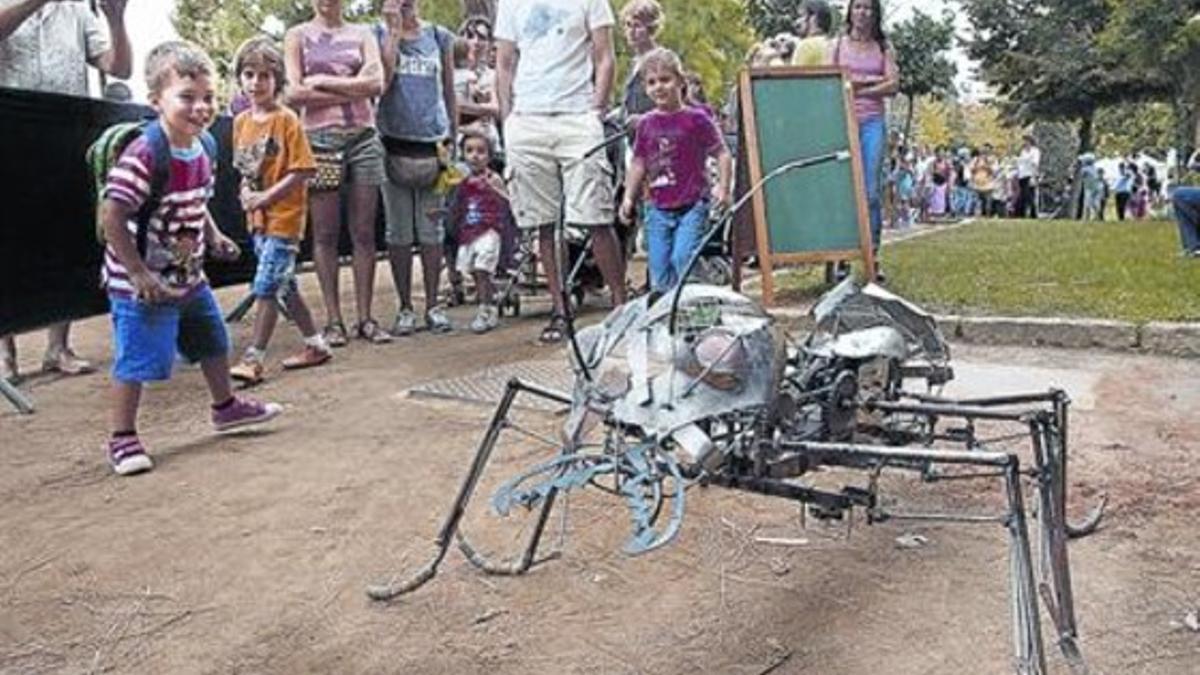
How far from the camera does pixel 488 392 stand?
15.3 feet

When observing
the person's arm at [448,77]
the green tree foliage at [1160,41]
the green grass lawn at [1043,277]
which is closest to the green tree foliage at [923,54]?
the green tree foliage at [1160,41]

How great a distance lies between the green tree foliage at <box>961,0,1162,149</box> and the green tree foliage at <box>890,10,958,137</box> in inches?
70.1

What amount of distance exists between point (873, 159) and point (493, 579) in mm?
4750

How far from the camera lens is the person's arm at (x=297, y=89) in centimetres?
576

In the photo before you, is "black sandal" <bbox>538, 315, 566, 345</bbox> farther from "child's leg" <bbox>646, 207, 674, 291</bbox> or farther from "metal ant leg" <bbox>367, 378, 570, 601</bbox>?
"metal ant leg" <bbox>367, 378, 570, 601</bbox>

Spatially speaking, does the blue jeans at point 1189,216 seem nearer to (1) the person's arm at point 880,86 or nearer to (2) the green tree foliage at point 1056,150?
(1) the person's arm at point 880,86

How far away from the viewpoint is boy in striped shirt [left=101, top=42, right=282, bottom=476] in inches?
148

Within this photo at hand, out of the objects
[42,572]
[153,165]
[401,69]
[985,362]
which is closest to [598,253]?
[401,69]

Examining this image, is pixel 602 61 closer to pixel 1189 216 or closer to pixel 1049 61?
pixel 1189 216

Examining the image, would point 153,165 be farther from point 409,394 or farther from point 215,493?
point 409,394

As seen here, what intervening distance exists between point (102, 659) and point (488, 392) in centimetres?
231

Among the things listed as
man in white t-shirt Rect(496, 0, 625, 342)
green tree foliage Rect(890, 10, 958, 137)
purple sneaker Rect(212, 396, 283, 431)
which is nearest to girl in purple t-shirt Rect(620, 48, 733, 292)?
man in white t-shirt Rect(496, 0, 625, 342)

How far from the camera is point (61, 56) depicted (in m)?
5.70

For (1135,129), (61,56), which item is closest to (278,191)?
(61,56)
